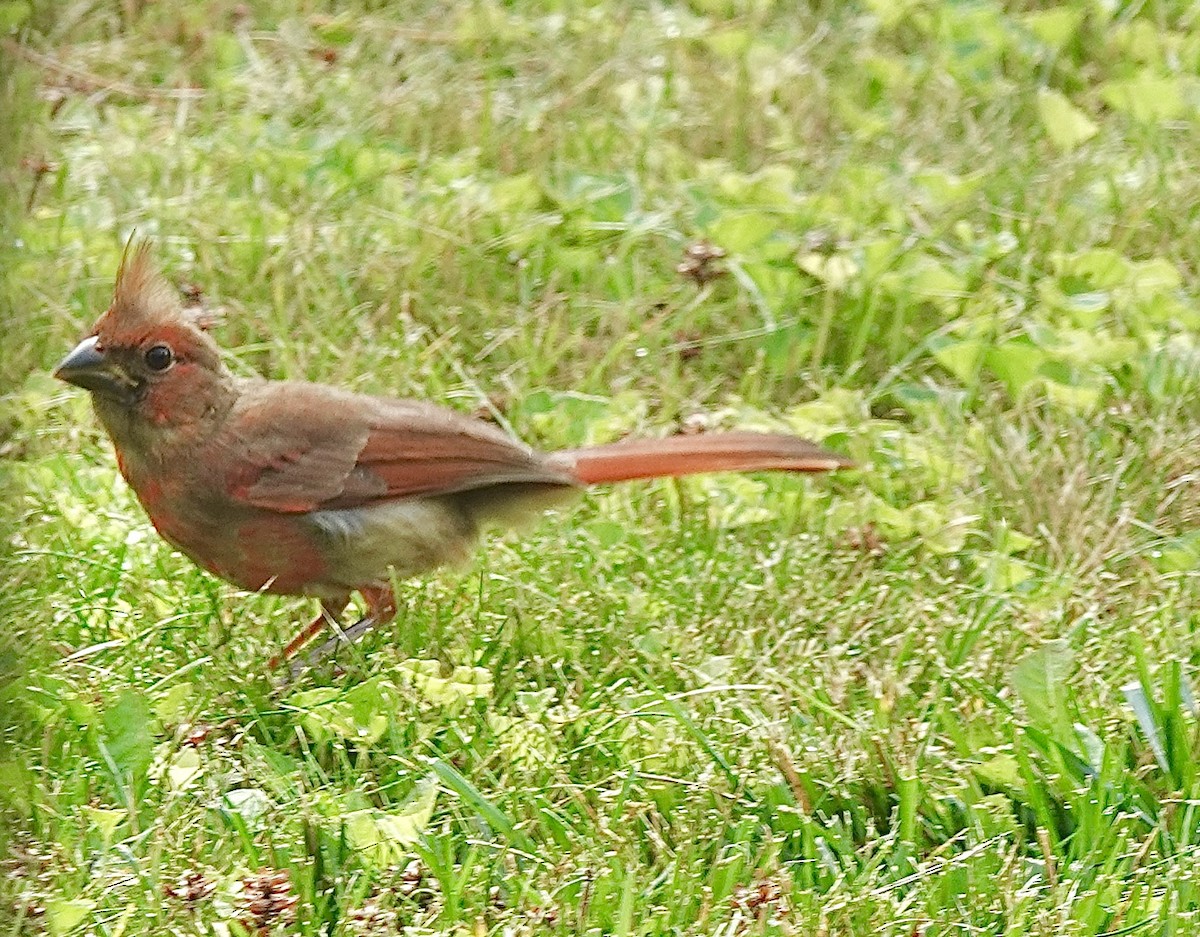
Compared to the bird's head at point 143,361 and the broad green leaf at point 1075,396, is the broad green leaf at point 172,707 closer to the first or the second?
the bird's head at point 143,361

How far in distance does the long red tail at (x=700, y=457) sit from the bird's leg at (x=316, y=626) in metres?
0.49

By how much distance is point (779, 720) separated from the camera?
10.5ft

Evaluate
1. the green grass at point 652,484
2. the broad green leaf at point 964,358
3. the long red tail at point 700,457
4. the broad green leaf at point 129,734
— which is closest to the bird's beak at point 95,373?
the green grass at point 652,484

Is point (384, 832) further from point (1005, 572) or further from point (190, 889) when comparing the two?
point (1005, 572)

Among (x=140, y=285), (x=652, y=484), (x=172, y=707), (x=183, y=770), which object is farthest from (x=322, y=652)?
(x=652, y=484)

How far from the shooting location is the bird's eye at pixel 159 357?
3467 mm

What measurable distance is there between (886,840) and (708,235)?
6.95ft

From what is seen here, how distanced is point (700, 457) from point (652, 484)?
403mm

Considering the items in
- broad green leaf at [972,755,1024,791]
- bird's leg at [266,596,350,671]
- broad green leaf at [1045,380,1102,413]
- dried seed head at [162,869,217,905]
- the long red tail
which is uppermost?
the long red tail

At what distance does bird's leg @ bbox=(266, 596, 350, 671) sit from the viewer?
134 inches

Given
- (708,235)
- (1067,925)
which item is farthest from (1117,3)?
(1067,925)

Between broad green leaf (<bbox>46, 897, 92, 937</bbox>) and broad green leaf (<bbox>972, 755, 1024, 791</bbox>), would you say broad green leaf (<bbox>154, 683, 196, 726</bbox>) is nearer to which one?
broad green leaf (<bbox>46, 897, 92, 937</bbox>)

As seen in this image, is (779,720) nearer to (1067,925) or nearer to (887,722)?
(887,722)

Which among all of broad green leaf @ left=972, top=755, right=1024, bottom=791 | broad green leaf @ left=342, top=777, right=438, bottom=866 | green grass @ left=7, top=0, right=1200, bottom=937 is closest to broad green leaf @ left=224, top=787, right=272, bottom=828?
green grass @ left=7, top=0, right=1200, bottom=937
